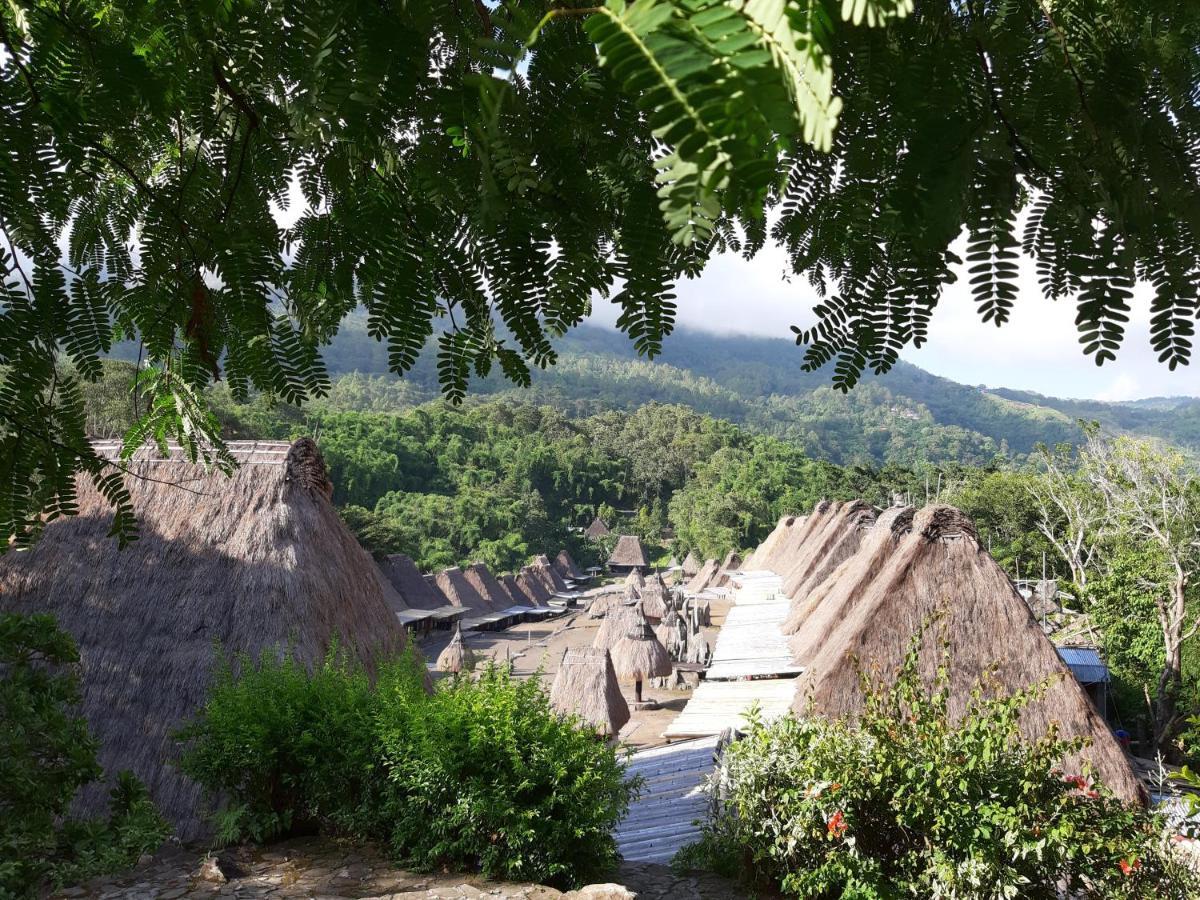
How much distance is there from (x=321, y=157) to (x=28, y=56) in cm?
61

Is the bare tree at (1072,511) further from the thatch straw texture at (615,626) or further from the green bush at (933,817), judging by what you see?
the green bush at (933,817)

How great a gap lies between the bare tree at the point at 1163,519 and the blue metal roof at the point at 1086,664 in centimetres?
124

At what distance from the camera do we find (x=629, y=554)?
48000 millimetres

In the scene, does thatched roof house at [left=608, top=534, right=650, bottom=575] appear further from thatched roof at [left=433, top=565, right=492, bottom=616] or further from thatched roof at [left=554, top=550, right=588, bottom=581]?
thatched roof at [left=433, top=565, right=492, bottom=616]

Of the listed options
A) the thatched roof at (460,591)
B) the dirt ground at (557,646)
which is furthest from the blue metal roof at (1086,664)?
the thatched roof at (460,591)

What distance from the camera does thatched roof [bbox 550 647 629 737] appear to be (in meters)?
13.6

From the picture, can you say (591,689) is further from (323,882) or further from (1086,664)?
(1086,664)

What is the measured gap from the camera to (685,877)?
5.48 metres

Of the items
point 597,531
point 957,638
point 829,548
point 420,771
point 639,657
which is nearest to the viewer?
point 420,771

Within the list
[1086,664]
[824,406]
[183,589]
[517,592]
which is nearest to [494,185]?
[183,589]

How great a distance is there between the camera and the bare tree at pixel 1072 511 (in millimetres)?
20766

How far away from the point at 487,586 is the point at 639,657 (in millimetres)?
14963

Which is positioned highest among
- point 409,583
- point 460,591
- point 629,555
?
point 409,583

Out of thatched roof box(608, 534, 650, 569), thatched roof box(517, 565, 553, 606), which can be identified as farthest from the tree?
thatched roof box(608, 534, 650, 569)
